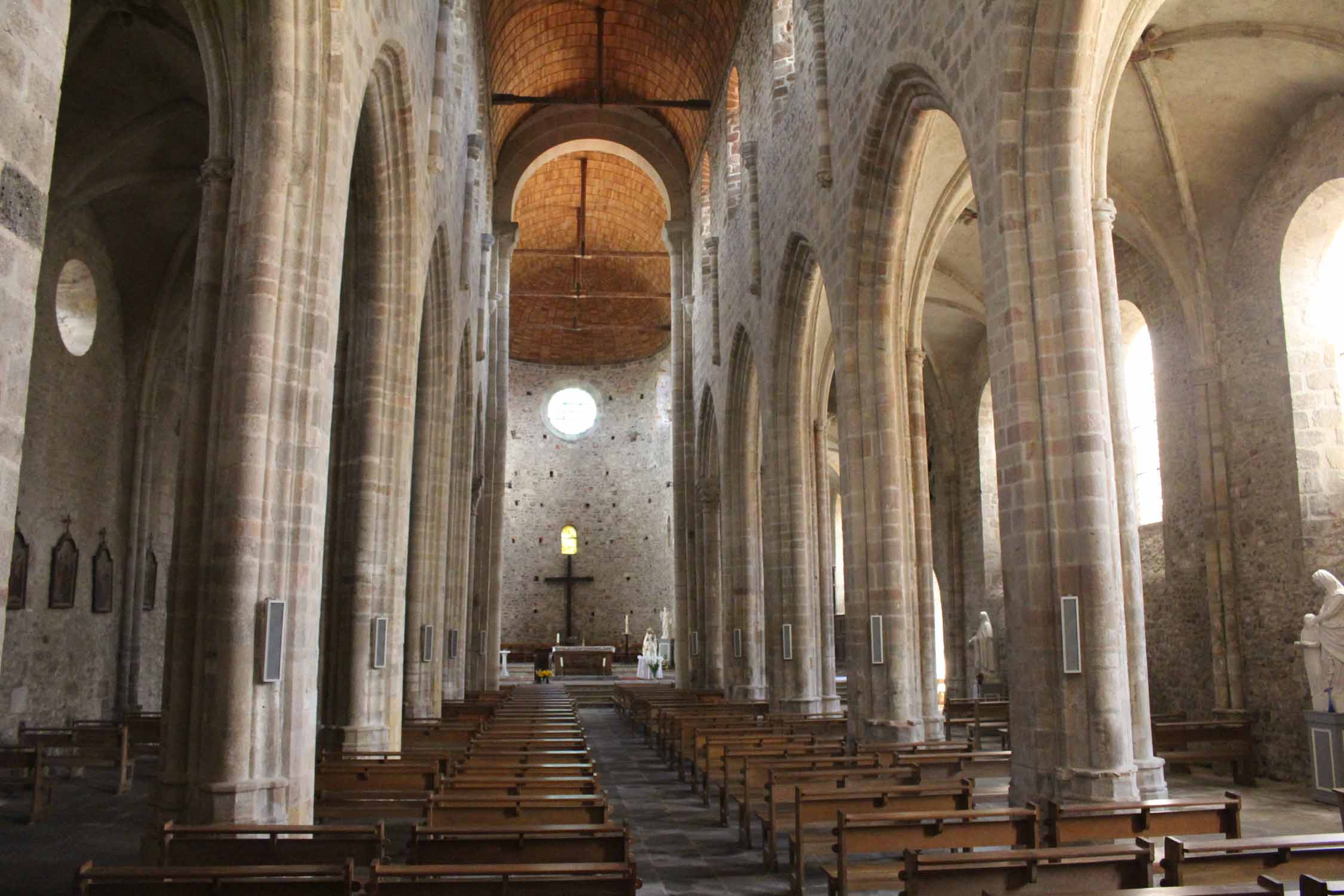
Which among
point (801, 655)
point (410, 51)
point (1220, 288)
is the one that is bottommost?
point (801, 655)

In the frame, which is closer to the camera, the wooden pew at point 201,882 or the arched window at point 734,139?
the wooden pew at point 201,882

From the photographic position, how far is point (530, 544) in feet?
123

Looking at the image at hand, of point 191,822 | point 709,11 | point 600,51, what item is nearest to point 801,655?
point 191,822

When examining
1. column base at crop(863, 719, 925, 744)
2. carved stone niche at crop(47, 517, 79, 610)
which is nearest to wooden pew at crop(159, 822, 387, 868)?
column base at crop(863, 719, 925, 744)

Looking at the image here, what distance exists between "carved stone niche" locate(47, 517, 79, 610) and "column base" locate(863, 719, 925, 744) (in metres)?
11.6

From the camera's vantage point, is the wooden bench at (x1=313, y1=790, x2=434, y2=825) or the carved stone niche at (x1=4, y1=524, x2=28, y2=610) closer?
the wooden bench at (x1=313, y1=790, x2=434, y2=825)

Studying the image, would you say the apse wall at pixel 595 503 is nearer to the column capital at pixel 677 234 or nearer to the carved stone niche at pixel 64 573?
the column capital at pixel 677 234

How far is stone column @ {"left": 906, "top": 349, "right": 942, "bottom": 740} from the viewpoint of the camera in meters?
12.7

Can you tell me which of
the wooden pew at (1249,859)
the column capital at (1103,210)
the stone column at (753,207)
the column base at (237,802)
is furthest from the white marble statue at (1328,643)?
the stone column at (753,207)

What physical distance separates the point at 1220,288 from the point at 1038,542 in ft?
27.8

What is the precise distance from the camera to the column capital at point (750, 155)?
2008 centimetres

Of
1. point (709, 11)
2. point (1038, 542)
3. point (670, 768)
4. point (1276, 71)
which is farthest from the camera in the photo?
point (709, 11)

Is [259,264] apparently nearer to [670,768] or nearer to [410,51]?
[410,51]

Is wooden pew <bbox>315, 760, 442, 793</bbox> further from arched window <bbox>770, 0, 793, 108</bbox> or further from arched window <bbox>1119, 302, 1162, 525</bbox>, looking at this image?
arched window <bbox>770, 0, 793, 108</bbox>
